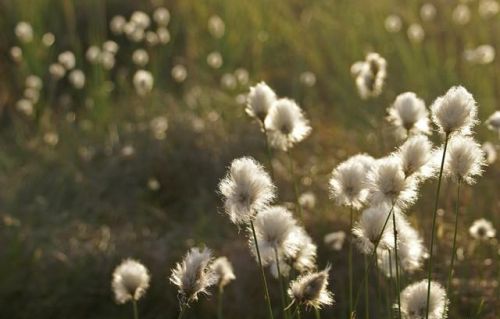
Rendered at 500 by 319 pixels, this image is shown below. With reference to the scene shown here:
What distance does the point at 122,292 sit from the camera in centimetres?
219

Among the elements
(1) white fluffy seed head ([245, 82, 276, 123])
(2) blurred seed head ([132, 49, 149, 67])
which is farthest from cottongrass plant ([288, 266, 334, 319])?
(2) blurred seed head ([132, 49, 149, 67])

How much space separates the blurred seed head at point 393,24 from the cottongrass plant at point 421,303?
4.02m

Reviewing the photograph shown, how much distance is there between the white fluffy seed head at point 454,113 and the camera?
1874 millimetres

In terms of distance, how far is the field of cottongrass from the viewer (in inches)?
78.7

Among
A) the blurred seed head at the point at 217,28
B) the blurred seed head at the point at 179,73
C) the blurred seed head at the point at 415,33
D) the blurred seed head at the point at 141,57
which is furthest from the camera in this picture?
the blurred seed head at the point at 217,28

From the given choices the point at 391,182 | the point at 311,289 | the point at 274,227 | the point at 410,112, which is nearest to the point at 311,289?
the point at 311,289

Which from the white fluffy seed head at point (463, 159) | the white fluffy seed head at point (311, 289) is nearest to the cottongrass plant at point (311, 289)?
the white fluffy seed head at point (311, 289)

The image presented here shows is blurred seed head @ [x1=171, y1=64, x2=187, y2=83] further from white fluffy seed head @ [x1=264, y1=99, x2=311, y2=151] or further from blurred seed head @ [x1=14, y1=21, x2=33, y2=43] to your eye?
white fluffy seed head @ [x1=264, y1=99, x2=311, y2=151]

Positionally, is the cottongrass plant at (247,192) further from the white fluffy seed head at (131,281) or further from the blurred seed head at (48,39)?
the blurred seed head at (48,39)

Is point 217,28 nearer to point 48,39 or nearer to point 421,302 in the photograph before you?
point 48,39

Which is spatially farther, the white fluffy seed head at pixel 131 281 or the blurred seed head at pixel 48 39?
the blurred seed head at pixel 48 39

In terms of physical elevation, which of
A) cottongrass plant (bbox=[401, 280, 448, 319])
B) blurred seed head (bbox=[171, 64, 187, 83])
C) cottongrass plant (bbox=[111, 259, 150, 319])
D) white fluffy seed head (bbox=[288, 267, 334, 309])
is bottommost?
white fluffy seed head (bbox=[288, 267, 334, 309])

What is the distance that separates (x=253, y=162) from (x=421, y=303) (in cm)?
47

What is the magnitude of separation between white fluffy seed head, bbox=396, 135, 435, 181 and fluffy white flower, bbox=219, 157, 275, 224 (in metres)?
0.27
